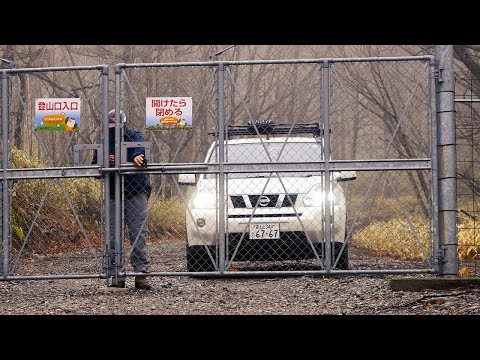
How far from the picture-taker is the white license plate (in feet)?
34.0

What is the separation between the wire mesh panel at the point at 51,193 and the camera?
32.6 ft

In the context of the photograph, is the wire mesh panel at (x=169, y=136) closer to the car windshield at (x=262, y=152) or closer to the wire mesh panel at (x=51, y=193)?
the wire mesh panel at (x=51, y=193)

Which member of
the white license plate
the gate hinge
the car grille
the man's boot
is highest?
the gate hinge

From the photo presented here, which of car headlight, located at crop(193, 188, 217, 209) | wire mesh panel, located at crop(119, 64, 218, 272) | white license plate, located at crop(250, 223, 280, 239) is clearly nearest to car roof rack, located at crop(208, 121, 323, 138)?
car headlight, located at crop(193, 188, 217, 209)

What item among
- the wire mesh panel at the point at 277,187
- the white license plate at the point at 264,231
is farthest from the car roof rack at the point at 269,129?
the white license plate at the point at 264,231

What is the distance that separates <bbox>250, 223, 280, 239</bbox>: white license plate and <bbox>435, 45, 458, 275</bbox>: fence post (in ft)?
6.64

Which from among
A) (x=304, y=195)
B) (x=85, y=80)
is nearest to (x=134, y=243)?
(x=304, y=195)

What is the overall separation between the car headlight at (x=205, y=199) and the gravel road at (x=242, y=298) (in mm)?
1030

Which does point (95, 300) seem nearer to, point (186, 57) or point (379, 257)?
point (379, 257)

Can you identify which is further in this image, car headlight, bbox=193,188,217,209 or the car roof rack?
the car roof rack

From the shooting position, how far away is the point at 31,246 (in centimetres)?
1577

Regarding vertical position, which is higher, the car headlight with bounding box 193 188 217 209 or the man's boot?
the car headlight with bounding box 193 188 217 209

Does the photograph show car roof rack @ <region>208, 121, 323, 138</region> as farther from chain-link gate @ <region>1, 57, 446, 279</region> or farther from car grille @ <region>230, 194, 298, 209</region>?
car grille @ <region>230, 194, 298, 209</region>

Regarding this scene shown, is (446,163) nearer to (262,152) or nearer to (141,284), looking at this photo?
(262,152)
